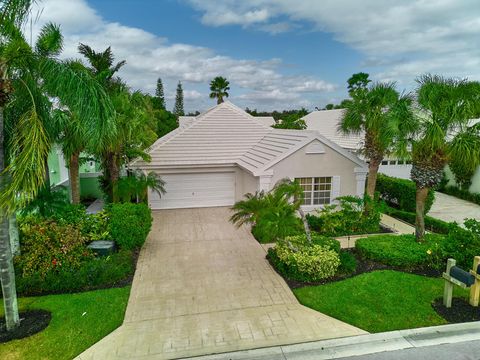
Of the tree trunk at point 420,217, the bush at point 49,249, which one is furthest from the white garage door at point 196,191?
Answer: the tree trunk at point 420,217

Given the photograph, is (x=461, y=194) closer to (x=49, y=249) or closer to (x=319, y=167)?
(x=319, y=167)

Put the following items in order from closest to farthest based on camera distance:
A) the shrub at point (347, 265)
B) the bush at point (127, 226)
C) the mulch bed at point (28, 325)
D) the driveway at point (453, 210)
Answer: the mulch bed at point (28, 325)
the shrub at point (347, 265)
the bush at point (127, 226)
the driveway at point (453, 210)

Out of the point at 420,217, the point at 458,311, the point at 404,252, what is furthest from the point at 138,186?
the point at 458,311

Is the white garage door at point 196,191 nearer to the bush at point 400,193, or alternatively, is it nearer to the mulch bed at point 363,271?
the mulch bed at point 363,271

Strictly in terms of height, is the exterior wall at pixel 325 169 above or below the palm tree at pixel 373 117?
below

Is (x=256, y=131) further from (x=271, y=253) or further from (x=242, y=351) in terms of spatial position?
(x=242, y=351)
